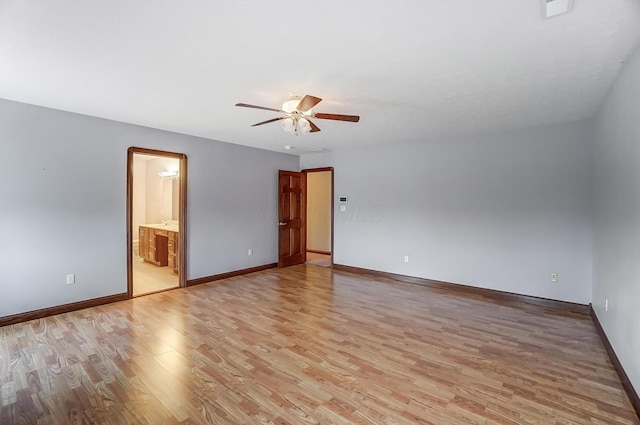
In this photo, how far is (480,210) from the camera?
4.83 metres

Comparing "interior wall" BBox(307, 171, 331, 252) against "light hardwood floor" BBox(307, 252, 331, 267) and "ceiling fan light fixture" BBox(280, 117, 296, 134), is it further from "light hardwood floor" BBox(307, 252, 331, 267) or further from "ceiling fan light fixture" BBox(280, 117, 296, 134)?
"ceiling fan light fixture" BBox(280, 117, 296, 134)

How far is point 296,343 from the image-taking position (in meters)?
3.04

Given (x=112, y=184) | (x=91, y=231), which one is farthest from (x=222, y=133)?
(x=91, y=231)

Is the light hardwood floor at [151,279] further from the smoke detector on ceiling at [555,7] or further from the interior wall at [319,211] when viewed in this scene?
the smoke detector on ceiling at [555,7]

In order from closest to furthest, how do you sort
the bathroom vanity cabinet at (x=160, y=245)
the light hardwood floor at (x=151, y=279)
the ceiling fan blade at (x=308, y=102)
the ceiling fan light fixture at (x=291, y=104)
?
1. the ceiling fan blade at (x=308, y=102)
2. the ceiling fan light fixture at (x=291, y=104)
3. the light hardwood floor at (x=151, y=279)
4. the bathroom vanity cabinet at (x=160, y=245)

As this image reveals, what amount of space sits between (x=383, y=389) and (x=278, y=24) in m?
2.65

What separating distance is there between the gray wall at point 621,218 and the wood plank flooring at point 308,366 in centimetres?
34

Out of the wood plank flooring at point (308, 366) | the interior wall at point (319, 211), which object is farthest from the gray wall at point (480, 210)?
the interior wall at point (319, 211)

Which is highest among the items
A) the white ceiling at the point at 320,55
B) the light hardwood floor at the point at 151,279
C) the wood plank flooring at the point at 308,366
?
the white ceiling at the point at 320,55

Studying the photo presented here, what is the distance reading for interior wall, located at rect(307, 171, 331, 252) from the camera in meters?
8.44

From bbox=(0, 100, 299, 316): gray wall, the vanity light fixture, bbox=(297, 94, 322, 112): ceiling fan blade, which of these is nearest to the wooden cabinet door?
the vanity light fixture

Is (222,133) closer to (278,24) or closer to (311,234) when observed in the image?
(278,24)

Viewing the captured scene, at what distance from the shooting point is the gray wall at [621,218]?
2188 millimetres

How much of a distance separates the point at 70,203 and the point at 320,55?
3.68 metres
